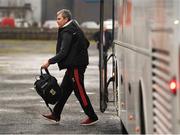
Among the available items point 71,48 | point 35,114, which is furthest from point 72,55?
point 35,114

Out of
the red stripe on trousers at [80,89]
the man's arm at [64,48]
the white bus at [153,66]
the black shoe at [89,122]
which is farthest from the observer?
the black shoe at [89,122]

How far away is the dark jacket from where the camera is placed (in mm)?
10992

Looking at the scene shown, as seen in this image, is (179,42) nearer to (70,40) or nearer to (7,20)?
(70,40)

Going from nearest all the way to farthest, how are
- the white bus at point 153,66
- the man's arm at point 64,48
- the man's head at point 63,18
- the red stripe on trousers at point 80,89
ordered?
1. the white bus at point 153,66
2. the man's arm at point 64,48
3. the red stripe on trousers at point 80,89
4. the man's head at point 63,18

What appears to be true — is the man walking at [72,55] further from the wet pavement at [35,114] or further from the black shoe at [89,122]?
the wet pavement at [35,114]

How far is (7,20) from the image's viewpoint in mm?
70125

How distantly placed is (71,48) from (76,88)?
64cm

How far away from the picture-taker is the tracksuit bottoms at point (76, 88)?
11.2m

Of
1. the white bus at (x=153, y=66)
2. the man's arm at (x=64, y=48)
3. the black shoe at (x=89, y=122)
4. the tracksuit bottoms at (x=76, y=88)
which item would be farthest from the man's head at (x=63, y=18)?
the white bus at (x=153, y=66)

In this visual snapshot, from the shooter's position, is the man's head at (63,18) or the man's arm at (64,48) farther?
the man's head at (63,18)

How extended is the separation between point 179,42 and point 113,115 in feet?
24.3

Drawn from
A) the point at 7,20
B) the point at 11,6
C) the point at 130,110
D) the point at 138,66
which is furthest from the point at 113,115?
the point at 11,6

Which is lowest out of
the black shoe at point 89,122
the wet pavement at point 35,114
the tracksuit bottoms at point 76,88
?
the wet pavement at point 35,114

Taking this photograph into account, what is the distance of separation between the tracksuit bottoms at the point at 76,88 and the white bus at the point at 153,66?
236 centimetres
